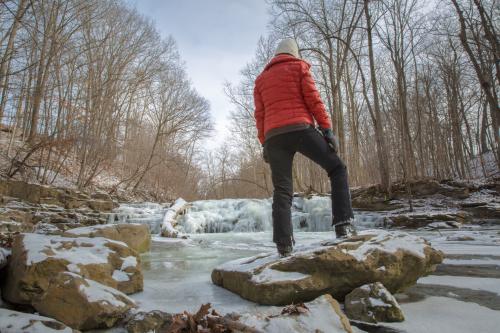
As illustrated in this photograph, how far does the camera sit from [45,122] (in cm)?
1246

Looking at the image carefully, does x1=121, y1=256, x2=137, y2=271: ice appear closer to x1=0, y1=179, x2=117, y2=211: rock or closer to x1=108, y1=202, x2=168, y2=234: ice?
x1=108, y1=202, x2=168, y2=234: ice

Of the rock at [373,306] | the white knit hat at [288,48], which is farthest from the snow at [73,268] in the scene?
the white knit hat at [288,48]

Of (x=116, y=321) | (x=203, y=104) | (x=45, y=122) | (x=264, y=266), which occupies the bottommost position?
(x=116, y=321)

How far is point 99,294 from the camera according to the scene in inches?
78.2

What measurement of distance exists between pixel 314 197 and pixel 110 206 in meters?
7.00

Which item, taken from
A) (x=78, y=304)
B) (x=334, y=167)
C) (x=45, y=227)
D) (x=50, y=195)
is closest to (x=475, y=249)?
(x=334, y=167)

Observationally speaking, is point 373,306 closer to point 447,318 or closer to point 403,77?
point 447,318

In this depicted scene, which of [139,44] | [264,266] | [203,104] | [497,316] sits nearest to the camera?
[497,316]

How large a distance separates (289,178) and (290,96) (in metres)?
0.74

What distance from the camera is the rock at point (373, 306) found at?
1.84m

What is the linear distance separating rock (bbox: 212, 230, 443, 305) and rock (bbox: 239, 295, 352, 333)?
0.57m

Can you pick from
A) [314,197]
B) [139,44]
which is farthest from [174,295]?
[139,44]

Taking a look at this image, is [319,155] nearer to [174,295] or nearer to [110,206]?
[174,295]

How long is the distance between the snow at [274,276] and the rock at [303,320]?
575 millimetres
